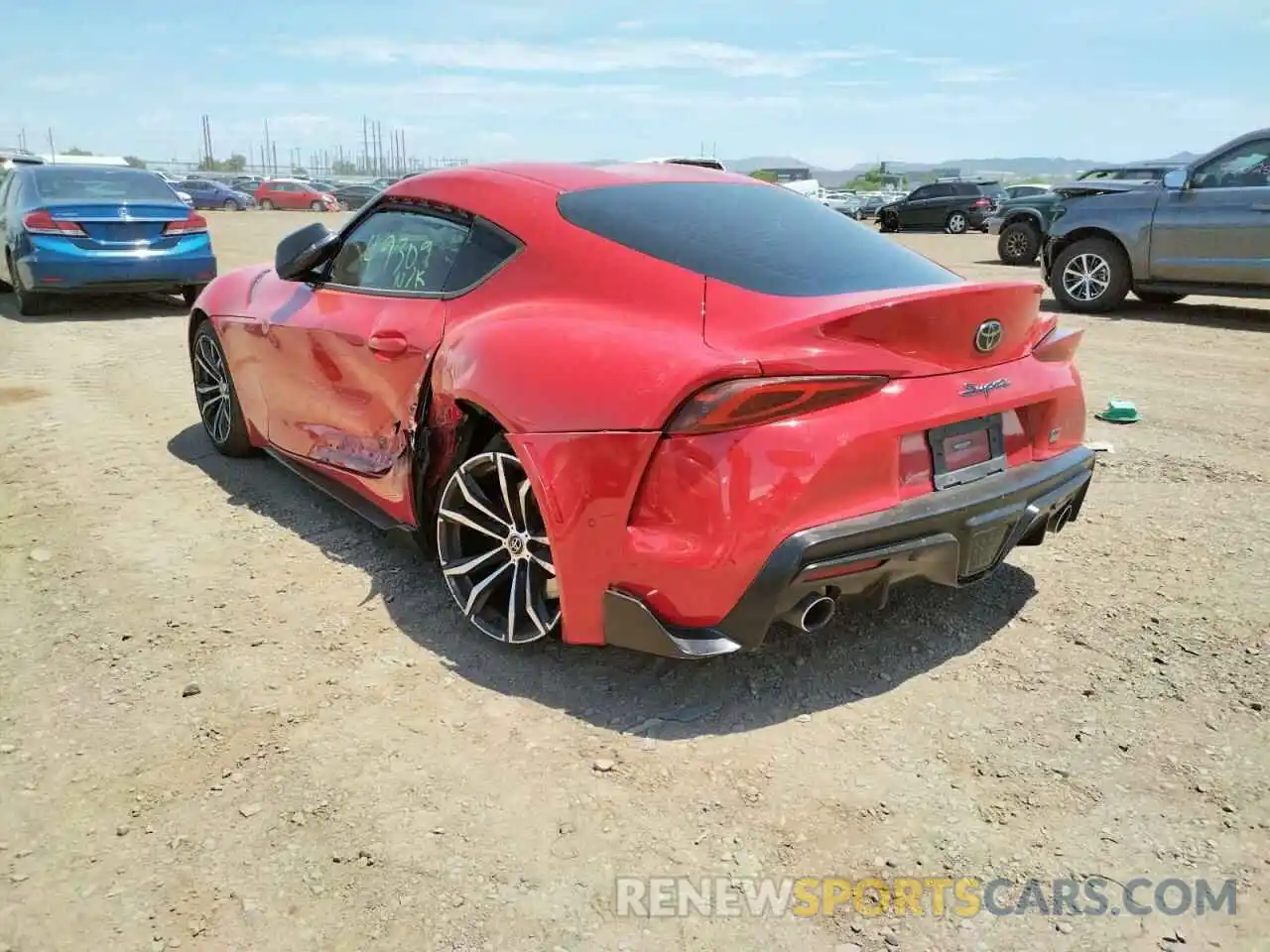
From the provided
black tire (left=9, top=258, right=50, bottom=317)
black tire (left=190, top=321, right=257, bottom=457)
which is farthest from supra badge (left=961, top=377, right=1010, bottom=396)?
black tire (left=9, top=258, right=50, bottom=317)

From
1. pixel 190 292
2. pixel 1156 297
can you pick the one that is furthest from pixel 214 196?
pixel 1156 297

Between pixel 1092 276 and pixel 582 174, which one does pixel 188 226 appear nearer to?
pixel 582 174

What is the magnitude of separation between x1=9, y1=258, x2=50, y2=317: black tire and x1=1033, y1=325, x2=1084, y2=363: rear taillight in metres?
9.58

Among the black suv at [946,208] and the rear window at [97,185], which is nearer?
the rear window at [97,185]

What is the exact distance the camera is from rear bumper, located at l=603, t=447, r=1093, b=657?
8.11ft

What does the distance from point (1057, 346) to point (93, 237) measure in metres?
9.07

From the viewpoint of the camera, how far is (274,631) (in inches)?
130

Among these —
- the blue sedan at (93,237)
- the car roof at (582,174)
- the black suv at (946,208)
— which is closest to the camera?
the car roof at (582,174)

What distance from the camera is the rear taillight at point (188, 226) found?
9.67m

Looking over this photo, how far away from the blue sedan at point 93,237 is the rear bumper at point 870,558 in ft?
28.3

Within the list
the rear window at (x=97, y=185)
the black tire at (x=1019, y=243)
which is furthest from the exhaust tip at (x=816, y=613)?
the black tire at (x=1019, y=243)

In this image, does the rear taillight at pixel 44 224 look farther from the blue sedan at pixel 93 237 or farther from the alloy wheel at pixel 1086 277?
the alloy wheel at pixel 1086 277

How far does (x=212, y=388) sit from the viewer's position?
516 centimetres

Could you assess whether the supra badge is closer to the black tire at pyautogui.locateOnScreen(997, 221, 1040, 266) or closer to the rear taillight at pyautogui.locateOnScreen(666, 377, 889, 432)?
the rear taillight at pyautogui.locateOnScreen(666, 377, 889, 432)
